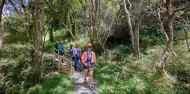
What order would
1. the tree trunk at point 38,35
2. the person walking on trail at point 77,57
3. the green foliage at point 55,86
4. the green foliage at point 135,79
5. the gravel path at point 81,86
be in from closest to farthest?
the green foliage at point 135,79 < the gravel path at point 81,86 < the green foliage at point 55,86 < the tree trunk at point 38,35 < the person walking on trail at point 77,57

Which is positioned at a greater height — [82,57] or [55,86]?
[82,57]

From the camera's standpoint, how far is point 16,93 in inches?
461

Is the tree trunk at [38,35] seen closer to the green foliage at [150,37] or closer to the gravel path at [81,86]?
the gravel path at [81,86]

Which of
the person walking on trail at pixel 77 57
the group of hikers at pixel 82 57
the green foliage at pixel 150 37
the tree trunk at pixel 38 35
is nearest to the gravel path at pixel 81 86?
the group of hikers at pixel 82 57

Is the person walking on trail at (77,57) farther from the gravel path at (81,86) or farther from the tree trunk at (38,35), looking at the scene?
the tree trunk at (38,35)

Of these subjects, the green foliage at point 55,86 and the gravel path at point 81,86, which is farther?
the green foliage at point 55,86

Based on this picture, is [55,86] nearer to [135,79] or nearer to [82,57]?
[82,57]

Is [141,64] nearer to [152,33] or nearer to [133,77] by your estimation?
[133,77]

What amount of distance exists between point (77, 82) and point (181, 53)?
5207mm

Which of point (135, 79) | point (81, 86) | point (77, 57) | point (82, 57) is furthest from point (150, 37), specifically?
point (82, 57)

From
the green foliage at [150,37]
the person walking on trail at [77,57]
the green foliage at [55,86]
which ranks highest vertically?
the green foliage at [150,37]

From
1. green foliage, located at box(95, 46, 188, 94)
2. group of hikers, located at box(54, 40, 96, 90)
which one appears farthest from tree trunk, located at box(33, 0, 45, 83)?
green foliage, located at box(95, 46, 188, 94)

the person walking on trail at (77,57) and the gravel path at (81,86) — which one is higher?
the person walking on trail at (77,57)

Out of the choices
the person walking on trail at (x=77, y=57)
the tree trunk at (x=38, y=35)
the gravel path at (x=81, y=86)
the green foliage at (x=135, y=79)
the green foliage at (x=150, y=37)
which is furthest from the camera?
the green foliage at (x=150, y=37)
